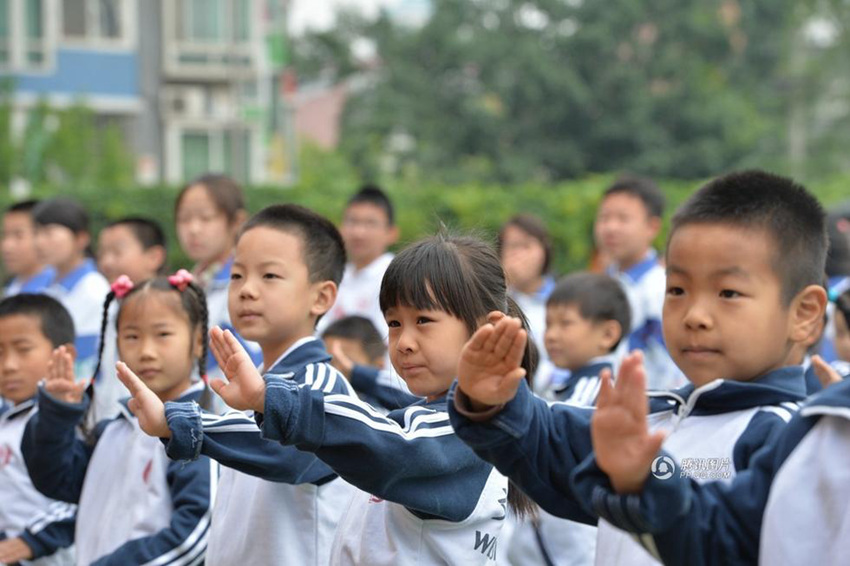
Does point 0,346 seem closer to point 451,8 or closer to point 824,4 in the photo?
point 451,8

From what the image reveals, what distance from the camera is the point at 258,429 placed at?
9.45ft

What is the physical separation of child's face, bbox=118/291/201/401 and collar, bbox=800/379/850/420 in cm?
237

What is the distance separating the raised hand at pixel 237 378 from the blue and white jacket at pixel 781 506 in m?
0.76

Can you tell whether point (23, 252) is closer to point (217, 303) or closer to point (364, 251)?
point (364, 251)

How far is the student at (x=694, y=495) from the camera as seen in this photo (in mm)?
1871

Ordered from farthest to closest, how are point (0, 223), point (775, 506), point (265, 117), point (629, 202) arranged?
point (265, 117) → point (0, 223) → point (629, 202) → point (775, 506)

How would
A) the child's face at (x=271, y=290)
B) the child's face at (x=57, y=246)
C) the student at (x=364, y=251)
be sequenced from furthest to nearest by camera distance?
the student at (x=364, y=251) → the child's face at (x=57, y=246) → the child's face at (x=271, y=290)

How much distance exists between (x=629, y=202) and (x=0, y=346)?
3.48 meters

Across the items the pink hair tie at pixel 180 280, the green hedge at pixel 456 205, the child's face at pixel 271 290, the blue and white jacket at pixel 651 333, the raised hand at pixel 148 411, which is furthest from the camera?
the green hedge at pixel 456 205

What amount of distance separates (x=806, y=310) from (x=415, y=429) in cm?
87

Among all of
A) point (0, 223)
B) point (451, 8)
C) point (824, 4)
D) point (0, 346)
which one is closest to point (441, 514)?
point (0, 346)

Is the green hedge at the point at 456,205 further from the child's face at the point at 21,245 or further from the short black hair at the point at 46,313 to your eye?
the short black hair at the point at 46,313

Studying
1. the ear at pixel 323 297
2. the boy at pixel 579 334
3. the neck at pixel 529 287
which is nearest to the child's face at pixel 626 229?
the neck at pixel 529 287

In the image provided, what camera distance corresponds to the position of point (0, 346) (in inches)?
175
